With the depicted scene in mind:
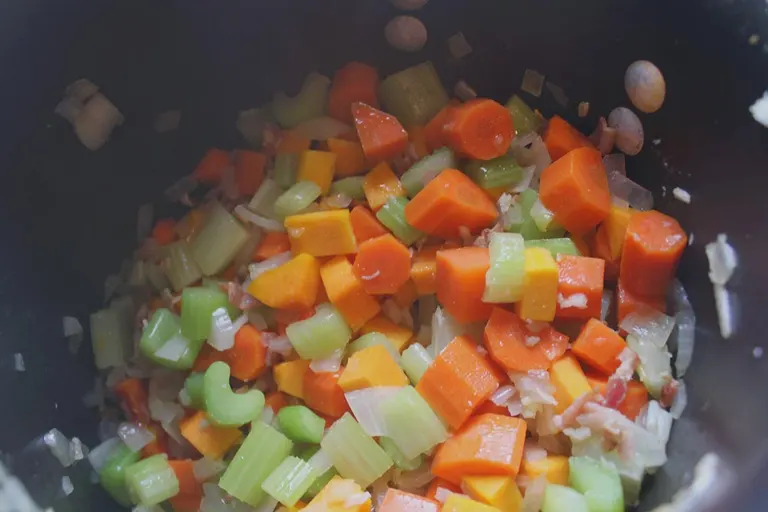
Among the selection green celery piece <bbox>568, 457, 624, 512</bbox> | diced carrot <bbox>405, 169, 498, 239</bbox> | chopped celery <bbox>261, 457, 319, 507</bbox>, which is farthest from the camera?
diced carrot <bbox>405, 169, 498, 239</bbox>

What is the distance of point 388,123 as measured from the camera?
153 centimetres

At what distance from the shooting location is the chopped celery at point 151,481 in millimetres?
1398

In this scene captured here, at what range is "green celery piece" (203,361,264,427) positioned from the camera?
4.62 ft

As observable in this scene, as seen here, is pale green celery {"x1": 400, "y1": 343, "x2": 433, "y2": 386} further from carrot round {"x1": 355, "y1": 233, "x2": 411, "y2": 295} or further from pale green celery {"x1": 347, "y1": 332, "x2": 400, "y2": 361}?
carrot round {"x1": 355, "y1": 233, "x2": 411, "y2": 295}

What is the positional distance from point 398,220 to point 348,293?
0.18 metres

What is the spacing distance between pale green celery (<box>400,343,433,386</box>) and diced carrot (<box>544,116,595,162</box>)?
1.57ft

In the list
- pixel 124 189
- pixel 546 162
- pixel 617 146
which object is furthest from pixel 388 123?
pixel 124 189

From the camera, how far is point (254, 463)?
138 cm

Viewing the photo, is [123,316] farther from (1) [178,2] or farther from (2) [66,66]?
(1) [178,2]

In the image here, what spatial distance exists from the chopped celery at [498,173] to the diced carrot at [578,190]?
7 cm

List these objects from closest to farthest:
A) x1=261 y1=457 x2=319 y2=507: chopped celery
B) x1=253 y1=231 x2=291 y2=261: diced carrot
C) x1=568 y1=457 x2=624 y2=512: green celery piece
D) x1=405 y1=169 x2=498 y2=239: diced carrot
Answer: x1=568 y1=457 x2=624 y2=512: green celery piece
x1=261 y1=457 x2=319 y2=507: chopped celery
x1=405 y1=169 x2=498 y2=239: diced carrot
x1=253 y1=231 x2=291 y2=261: diced carrot

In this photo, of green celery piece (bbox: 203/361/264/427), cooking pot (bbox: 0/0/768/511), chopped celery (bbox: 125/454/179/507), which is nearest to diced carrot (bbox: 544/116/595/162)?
cooking pot (bbox: 0/0/768/511)

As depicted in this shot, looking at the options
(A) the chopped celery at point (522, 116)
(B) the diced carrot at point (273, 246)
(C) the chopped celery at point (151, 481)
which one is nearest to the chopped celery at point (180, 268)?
(B) the diced carrot at point (273, 246)

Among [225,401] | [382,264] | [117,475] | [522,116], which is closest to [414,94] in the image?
[522,116]
